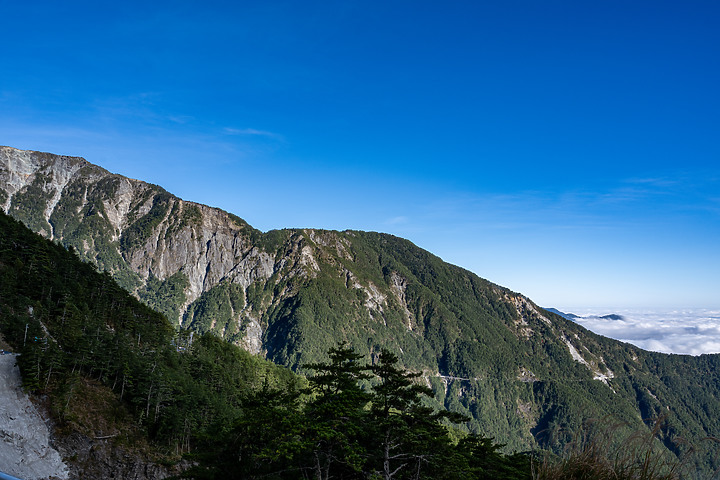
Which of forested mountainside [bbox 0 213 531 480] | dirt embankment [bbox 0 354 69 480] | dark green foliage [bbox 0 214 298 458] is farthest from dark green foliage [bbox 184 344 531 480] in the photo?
dirt embankment [bbox 0 354 69 480]

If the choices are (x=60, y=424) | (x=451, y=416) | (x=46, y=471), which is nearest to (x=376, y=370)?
(x=451, y=416)

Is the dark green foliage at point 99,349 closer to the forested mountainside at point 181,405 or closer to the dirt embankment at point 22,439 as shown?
the forested mountainside at point 181,405

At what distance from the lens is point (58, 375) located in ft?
137

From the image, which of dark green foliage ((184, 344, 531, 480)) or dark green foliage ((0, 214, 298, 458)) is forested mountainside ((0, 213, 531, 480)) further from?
dark green foliage ((0, 214, 298, 458))

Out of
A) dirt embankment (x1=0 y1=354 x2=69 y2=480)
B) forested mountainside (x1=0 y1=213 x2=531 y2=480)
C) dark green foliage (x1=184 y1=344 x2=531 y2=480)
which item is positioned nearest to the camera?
dark green foliage (x1=184 y1=344 x2=531 y2=480)

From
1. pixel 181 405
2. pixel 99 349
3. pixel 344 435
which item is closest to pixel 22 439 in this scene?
pixel 99 349

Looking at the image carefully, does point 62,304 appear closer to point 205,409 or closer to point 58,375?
point 58,375

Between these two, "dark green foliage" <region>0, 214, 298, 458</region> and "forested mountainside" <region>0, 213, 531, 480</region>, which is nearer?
"forested mountainside" <region>0, 213, 531, 480</region>

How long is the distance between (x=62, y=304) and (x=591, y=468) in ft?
239

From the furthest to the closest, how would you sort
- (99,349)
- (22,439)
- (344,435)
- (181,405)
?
(181,405) < (99,349) < (22,439) < (344,435)

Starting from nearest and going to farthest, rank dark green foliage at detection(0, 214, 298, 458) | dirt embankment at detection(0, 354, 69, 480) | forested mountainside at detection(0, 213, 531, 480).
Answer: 1. forested mountainside at detection(0, 213, 531, 480)
2. dirt embankment at detection(0, 354, 69, 480)
3. dark green foliage at detection(0, 214, 298, 458)

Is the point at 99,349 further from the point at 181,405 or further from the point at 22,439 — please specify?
the point at 22,439

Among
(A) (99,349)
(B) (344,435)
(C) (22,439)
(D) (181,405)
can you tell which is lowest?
(D) (181,405)

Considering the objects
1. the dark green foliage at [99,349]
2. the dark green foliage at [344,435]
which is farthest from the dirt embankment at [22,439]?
the dark green foliage at [344,435]
